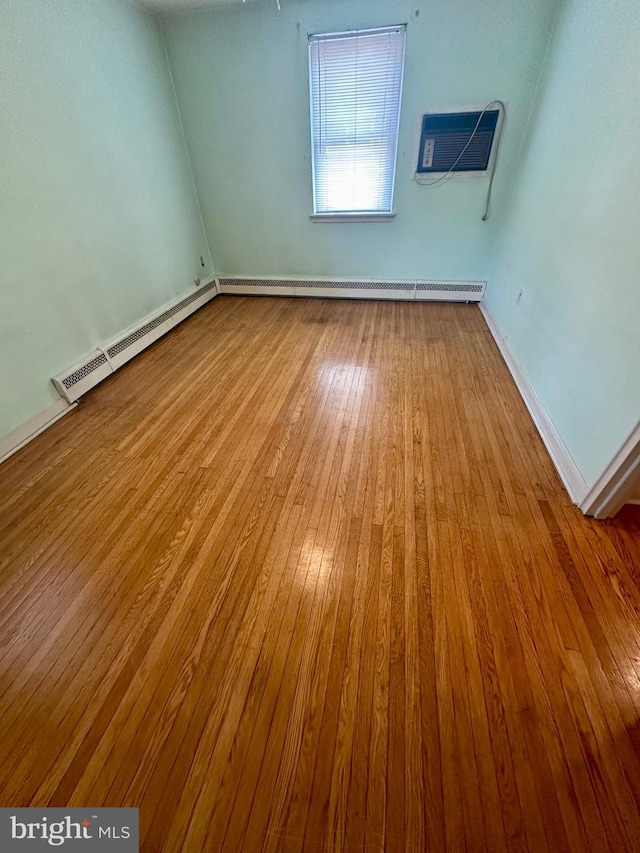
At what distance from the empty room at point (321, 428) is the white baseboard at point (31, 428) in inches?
0.6

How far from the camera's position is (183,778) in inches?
34.4

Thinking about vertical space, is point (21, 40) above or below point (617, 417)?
above

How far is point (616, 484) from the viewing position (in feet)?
4.45

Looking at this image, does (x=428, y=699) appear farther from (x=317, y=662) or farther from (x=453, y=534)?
(x=453, y=534)

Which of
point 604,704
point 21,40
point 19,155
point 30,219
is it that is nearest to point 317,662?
point 604,704

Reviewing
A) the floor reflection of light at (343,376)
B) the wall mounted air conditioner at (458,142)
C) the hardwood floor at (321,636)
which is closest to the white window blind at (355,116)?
the wall mounted air conditioner at (458,142)

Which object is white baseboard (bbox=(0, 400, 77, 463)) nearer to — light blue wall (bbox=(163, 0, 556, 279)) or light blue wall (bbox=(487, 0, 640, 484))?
light blue wall (bbox=(163, 0, 556, 279))

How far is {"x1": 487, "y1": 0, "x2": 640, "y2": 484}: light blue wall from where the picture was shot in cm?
140

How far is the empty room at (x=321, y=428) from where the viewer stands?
886mm

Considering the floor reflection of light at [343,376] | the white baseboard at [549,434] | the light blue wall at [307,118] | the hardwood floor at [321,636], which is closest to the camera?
the hardwood floor at [321,636]

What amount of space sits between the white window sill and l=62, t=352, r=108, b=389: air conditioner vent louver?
252cm

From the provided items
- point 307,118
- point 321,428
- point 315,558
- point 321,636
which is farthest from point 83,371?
point 307,118

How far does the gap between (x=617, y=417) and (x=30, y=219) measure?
327 centimetres

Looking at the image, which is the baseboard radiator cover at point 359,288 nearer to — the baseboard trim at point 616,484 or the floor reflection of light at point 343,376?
the floor reflection of light at point 343,376
